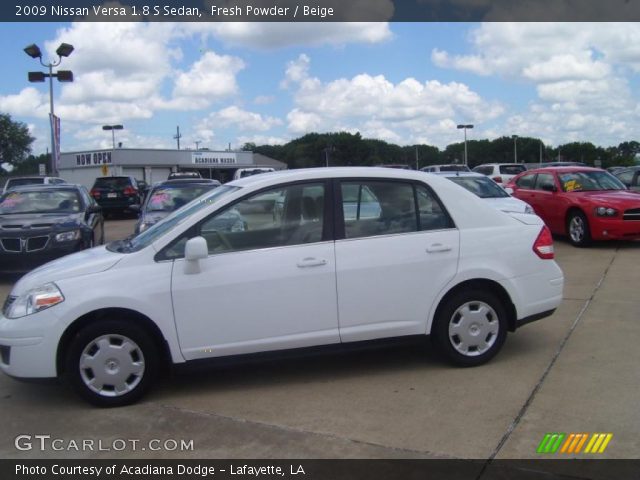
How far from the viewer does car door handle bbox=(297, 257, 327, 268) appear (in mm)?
4660

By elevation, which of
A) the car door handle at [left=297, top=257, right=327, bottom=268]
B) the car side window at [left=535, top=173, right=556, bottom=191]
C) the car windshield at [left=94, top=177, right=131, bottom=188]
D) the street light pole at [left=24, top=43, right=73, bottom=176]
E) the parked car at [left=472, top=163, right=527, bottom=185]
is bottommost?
the car door handle at [left=297, top=257, right=327, bottom=268]

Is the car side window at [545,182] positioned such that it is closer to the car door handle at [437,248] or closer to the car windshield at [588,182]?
A: the car windshield at [588,182]

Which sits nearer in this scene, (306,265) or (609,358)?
(306,265)

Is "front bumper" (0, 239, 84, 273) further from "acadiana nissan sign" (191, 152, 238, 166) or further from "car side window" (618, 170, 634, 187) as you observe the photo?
"acadiana nissan sign" (191, 152, 238, 166)

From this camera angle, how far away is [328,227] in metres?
4.84

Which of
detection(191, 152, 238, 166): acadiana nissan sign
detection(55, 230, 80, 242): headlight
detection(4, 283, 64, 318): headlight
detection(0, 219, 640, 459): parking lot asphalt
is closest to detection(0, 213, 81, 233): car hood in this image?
detection(55, 230, 80, 242): headlight

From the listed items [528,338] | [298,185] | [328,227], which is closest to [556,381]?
[528,338]

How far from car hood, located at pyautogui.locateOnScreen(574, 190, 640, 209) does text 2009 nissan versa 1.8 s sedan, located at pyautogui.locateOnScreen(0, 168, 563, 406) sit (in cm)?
654

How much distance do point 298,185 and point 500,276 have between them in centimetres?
182

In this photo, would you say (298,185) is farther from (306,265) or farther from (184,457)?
(184,457)

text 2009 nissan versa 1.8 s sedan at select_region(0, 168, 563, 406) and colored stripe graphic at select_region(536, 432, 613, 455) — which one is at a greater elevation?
text 2009 nissan versa 1.8 s sedan at select_region(0, 168, 563, 406)

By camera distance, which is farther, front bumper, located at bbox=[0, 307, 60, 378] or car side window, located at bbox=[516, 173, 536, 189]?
car side window, located at bbox=[516, 173, 536, 189]

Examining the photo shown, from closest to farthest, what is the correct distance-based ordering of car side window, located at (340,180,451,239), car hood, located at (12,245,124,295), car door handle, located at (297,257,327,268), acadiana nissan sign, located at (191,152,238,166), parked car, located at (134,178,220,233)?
car hood, located at (12,245,124,295)
car door handle, located at (297,257,327,268)
car side window, located at (340,180,451,239)
parked car, located at (134,178,220,233)
acadiana nissan sign, located at (191,152,238,166)

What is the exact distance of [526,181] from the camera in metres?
13.7
